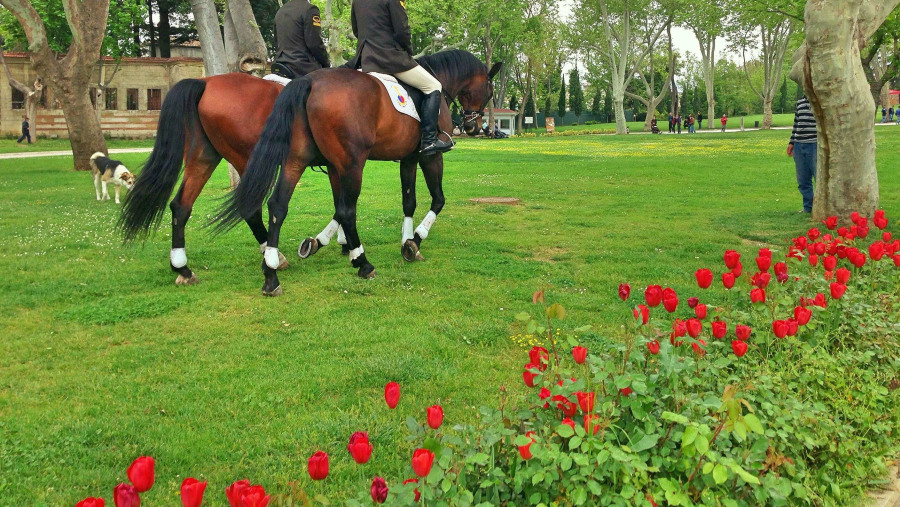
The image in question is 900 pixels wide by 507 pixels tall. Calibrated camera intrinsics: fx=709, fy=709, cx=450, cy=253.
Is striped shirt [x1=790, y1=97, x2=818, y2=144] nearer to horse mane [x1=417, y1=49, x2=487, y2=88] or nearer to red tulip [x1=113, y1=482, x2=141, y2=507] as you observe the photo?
horse mane [x1=417, y1=49, x2=487, y2=88]

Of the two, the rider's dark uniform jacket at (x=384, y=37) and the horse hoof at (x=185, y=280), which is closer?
the horse hoof at (x=185, y=280)

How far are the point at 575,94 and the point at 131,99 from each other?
5126cm

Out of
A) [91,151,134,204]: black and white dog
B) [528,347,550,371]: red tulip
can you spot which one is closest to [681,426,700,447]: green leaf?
[528,347,550,371]: red tulip

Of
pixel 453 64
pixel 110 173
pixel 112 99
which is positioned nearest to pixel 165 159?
pixel 453 64

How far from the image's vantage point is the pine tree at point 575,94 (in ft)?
268

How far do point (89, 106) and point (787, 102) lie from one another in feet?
277

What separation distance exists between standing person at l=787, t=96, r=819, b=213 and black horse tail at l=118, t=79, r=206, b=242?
847cm

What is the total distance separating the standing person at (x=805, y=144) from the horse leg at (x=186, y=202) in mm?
8345

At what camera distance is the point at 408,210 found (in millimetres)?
8508

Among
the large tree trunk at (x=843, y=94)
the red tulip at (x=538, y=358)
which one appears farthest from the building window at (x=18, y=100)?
the red tulip at (x=538, y=358)

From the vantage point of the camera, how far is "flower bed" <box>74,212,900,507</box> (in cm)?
243

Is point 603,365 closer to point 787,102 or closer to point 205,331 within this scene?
point 205,331

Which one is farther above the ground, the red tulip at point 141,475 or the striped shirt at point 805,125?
the striped shirt at point 805,125

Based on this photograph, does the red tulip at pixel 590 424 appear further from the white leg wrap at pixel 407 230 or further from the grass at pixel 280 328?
the white leg wrap at pixel 407 230
